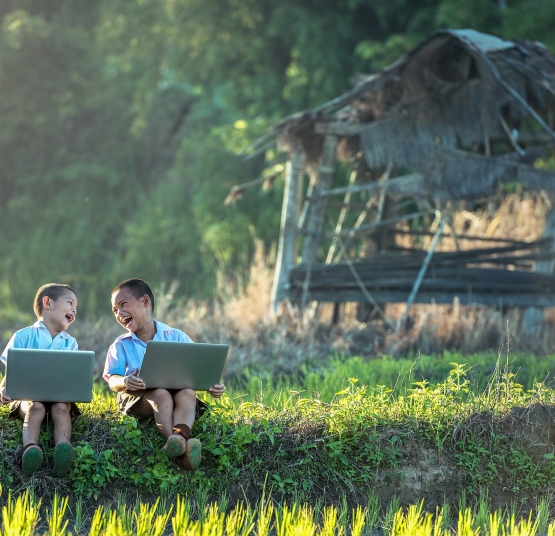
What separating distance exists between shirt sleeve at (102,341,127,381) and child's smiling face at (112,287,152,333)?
0.14 meters

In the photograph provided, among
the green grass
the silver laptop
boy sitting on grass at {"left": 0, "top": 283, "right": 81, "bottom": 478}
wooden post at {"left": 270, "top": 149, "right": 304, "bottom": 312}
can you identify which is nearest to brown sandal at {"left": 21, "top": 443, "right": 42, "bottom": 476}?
boy sitting on grass at {"left": 0, "top": 283, "right": 81, "bottom": 478}

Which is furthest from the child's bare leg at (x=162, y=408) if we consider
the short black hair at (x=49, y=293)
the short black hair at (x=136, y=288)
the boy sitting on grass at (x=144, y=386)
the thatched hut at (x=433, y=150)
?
the thatched hut at (x=433, y=150)

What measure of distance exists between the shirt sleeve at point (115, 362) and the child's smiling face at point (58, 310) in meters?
0.28

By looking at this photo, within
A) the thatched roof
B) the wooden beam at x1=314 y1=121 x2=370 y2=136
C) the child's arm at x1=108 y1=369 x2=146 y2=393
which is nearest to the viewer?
the child's arm at x1=108 y1=369 x2=146 y2=393

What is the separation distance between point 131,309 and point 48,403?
0.68 meters

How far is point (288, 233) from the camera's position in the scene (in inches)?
479

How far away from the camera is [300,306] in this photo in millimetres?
12055

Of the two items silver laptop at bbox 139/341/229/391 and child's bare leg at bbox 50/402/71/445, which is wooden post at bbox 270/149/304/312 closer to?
silver laptop at bbox 139/341/229/391

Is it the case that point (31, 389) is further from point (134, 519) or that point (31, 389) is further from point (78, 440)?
point (134, 519)

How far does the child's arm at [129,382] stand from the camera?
5297 millimetres

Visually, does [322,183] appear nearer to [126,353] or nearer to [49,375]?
[126,353]

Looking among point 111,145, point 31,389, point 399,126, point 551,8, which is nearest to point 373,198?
point 399,126

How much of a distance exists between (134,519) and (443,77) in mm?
8315

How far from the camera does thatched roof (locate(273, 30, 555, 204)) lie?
10.9 meters
